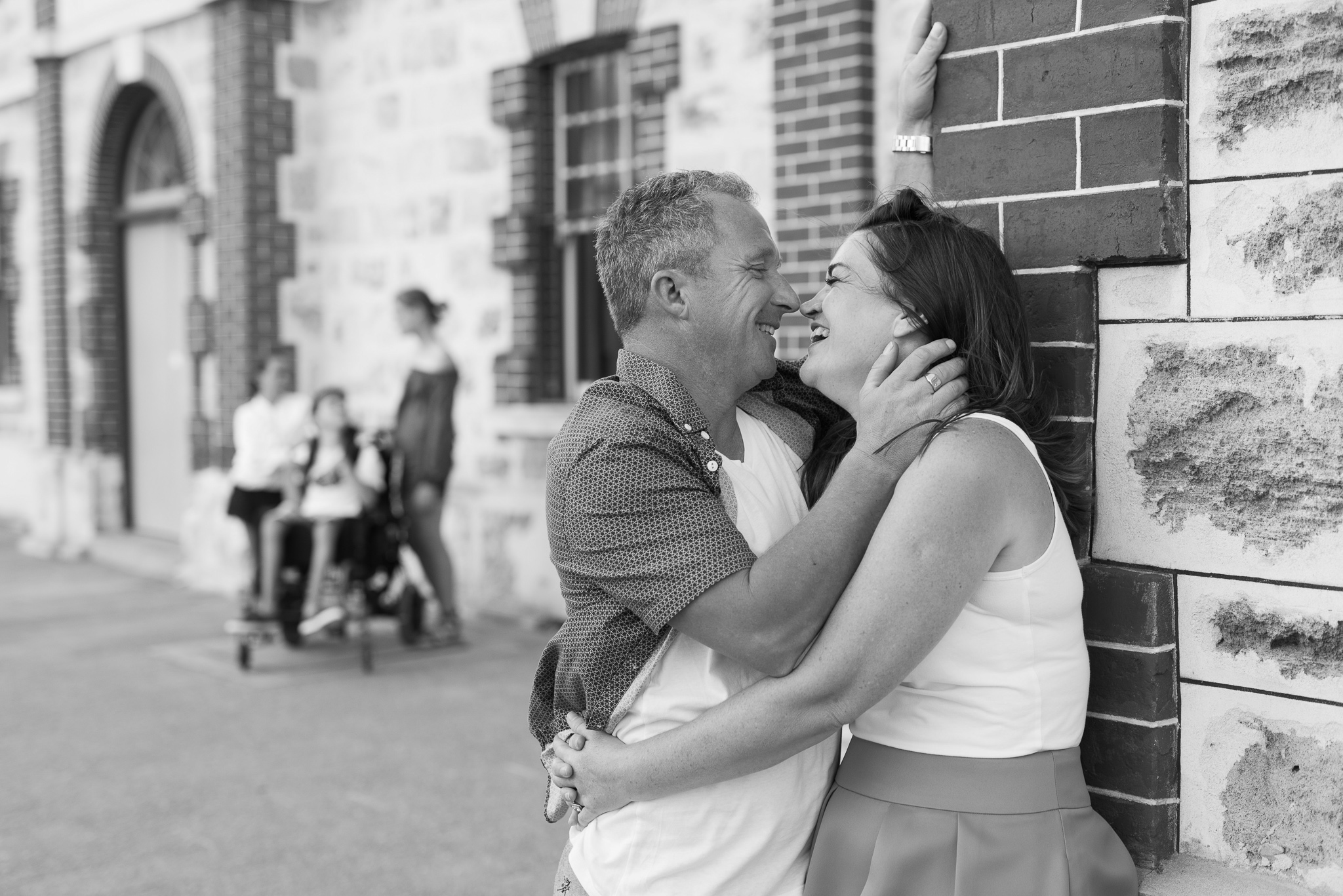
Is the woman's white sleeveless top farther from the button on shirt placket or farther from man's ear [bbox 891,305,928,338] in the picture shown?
the button on shirt placket

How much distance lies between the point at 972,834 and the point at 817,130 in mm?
5081

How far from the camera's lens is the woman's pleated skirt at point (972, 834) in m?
1.94

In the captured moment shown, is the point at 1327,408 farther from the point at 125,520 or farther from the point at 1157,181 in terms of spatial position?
the point at 125,520

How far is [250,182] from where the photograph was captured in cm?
995

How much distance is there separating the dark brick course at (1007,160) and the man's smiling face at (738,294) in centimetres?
34

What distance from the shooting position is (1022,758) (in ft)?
6.52

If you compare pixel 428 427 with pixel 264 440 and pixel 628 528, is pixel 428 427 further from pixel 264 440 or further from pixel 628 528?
pixel 628 528

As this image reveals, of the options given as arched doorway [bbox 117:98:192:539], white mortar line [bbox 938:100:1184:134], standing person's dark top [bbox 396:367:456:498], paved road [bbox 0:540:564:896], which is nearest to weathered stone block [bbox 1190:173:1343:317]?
white mortar line [bbox 938:100:1184:134]

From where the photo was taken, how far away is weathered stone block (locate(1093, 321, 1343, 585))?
200 cm

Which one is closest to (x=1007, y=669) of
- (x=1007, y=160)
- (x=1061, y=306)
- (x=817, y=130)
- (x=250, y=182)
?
(x=1061, y=306)

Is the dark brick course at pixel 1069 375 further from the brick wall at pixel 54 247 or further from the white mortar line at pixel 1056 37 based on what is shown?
the brick wall at pixel 54 247

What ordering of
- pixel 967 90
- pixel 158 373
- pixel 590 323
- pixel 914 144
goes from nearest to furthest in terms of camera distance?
pixel 967 90, pixel 914 144, pixel 590 323, pixel 158 373

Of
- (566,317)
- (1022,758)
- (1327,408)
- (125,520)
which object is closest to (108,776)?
(566,317)

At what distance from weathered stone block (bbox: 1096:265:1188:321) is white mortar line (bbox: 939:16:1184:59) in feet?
1.18
